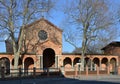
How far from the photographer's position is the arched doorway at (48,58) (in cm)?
6869

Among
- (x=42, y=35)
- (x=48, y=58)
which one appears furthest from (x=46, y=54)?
(x=42, y=35)

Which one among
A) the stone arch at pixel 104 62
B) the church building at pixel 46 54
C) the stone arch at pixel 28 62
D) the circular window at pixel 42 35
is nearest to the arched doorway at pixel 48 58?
the church building at pixel 46 54

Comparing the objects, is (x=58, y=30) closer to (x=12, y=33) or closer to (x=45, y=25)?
(x=45, y=25)

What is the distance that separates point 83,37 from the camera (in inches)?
2549

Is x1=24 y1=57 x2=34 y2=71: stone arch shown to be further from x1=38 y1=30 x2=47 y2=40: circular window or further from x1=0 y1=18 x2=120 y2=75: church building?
x1=38 y1=30 x2=47 y2=40: circular window

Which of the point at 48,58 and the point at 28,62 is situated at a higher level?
the point at 48,58

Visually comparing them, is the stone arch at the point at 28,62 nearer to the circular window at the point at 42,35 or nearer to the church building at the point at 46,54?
the church building at the point at 46,54

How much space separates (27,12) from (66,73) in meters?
12.7

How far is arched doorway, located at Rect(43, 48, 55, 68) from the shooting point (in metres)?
68.7

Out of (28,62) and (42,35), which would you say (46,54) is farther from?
(28,62)

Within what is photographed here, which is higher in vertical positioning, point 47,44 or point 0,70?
point 47,44

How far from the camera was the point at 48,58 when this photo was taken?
7000 centimetres

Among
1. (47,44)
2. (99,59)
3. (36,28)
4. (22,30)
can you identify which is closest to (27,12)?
(22,30)

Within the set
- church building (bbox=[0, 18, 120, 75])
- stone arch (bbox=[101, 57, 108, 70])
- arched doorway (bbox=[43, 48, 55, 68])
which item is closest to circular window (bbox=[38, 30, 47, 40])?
church building (bbox=[0, 18, 120, 75])
